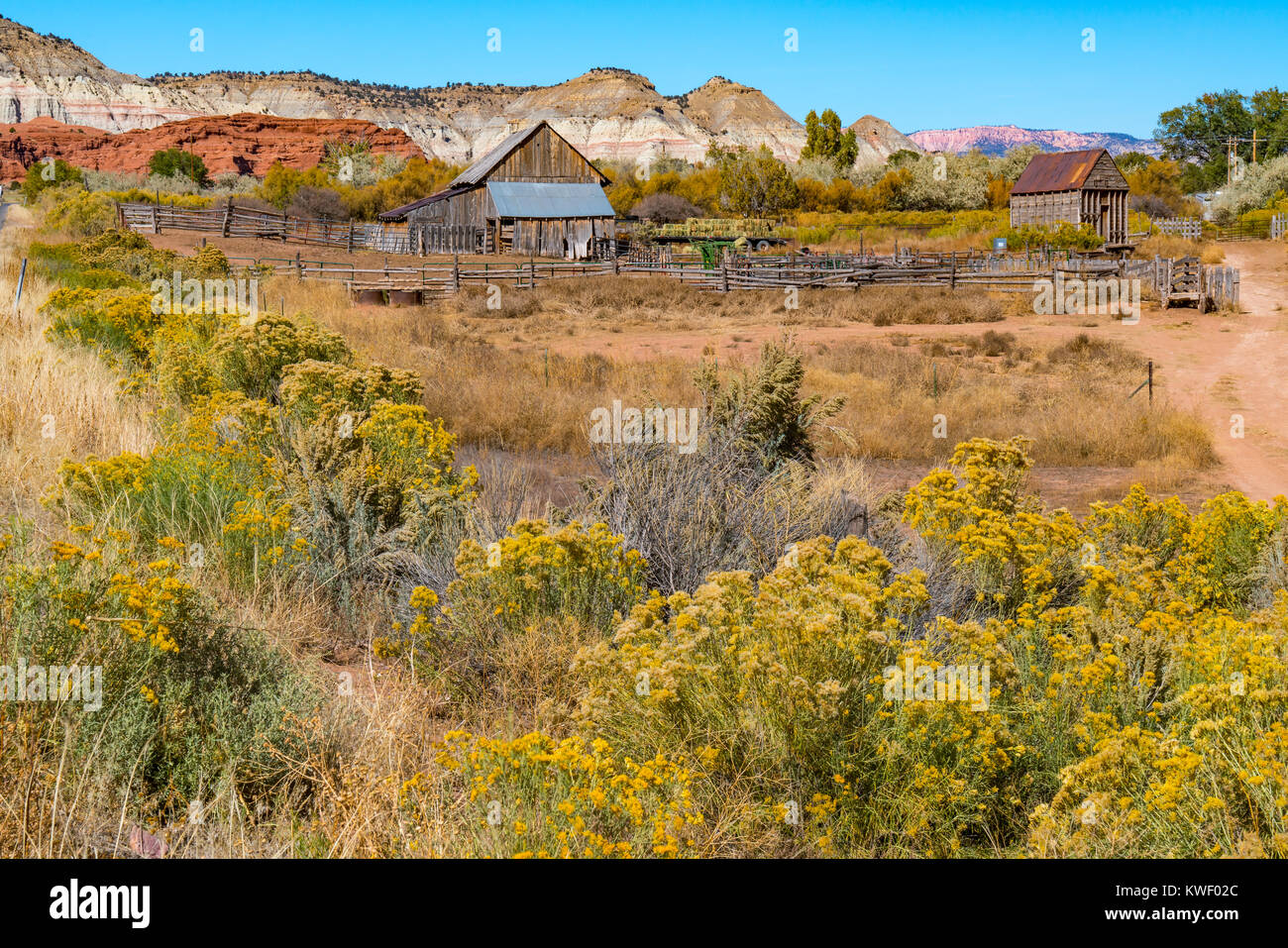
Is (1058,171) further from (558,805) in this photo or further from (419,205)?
(558,805)

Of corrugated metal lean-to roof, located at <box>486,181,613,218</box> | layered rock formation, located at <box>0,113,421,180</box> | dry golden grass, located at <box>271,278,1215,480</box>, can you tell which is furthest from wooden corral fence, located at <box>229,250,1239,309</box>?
layered rock formation, located at <box>0,113,421,180</box>

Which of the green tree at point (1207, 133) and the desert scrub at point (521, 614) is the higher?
the green tree at point (1207, 133)

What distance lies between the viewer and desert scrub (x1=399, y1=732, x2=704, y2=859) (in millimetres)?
3133

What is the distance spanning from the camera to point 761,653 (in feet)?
11.8

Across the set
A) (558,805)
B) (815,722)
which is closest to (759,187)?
(815,722)

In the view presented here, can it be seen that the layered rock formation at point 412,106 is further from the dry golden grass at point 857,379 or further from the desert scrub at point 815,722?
the desert scrub at point 815,722

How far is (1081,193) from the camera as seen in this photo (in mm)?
48344

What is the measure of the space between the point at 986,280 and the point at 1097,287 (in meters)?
3.63

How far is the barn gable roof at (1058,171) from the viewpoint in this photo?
48500mm

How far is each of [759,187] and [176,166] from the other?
48.0m

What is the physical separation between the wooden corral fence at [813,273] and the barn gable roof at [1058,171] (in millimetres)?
11501

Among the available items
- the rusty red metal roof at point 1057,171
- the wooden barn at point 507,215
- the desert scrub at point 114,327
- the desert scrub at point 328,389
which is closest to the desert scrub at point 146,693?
the desert scrub at point 328,389

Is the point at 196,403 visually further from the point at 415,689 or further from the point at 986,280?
the point at 986,280

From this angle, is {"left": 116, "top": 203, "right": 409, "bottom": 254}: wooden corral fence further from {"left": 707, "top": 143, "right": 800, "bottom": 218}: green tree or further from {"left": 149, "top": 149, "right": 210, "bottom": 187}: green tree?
{"left": 149, "top": 149, "right": 210, "bottom": 187}: green tree
